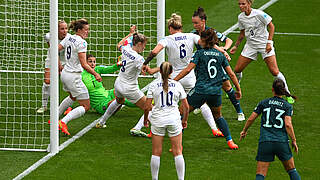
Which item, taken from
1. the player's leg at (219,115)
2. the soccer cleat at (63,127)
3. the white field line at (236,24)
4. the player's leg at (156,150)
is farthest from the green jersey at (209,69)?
the white field line at (236,24)

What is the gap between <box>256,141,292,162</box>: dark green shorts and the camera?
28.0 ft

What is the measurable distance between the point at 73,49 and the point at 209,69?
262cm

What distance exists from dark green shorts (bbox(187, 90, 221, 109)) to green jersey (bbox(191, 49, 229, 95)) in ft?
0.22

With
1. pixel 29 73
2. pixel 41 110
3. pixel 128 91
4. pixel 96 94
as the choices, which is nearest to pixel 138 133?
pixel 128 91

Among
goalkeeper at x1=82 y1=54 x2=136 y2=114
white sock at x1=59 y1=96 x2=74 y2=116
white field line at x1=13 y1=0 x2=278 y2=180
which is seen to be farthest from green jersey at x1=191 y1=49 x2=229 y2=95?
goalkeeper at x1=82 y1=54 x2=136 y2=114

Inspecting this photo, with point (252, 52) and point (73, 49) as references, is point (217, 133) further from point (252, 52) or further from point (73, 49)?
point (73, 49)

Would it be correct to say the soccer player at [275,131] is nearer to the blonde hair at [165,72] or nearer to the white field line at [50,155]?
the blonde hair at [165,72]

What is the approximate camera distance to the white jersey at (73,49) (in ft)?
37.4

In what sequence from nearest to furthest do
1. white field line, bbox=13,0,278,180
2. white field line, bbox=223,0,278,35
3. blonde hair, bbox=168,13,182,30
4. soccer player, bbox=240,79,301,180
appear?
soccer player, bbox=240,79,301,180, white field line, bbox=13,0,278,180, blonde hair, bbox=168,13,182,30, white field line, bbox=223,0,278,35

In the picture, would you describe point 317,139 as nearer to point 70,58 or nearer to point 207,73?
point 207,73

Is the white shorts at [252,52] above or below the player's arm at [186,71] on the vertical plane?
above

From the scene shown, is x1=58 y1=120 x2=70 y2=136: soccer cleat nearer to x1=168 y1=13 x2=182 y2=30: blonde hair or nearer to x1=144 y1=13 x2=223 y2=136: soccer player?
x1=144 y1=13 x2=223 y2=136: soccer player

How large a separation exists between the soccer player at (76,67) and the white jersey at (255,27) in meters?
3.36

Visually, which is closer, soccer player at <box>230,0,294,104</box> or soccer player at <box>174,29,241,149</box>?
soccer player at <box>174,29,241,149</box>
